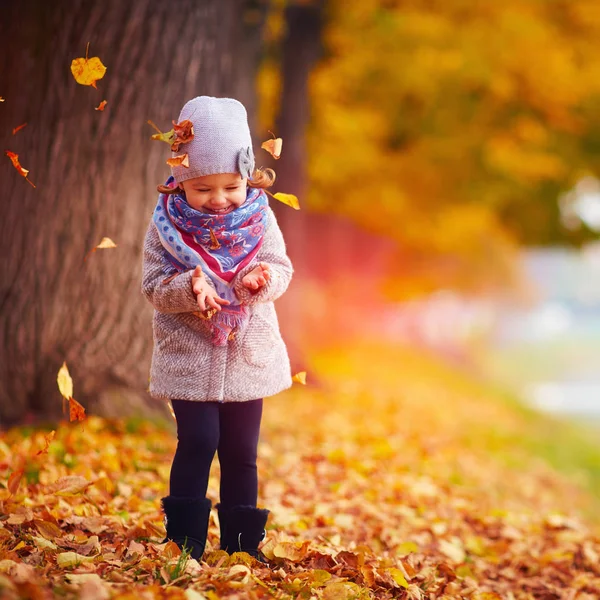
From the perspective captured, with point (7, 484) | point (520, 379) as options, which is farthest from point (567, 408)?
point (7, 484)

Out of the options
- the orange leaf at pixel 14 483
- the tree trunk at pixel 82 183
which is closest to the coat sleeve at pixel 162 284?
the orange leaf at pixel 14 483

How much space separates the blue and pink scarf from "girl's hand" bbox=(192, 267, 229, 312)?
0.08m

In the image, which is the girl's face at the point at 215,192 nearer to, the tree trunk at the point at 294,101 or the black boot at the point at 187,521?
the black boot at the point at 187,521

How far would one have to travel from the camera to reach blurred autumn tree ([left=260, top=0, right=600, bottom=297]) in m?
10.7

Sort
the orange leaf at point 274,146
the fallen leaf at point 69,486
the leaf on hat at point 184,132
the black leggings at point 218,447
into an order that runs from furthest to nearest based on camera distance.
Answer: the fallen leaf at point 69,486, the orange leaf at point 274,146, the black leggings at point 218,447, the leaf on hat at point 184,132

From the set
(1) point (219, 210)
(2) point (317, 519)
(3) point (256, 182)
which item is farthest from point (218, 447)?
(2) point (317, 519)

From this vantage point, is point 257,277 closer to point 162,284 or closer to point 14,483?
point 162,284

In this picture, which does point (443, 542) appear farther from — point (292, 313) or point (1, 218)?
point (292, 313)

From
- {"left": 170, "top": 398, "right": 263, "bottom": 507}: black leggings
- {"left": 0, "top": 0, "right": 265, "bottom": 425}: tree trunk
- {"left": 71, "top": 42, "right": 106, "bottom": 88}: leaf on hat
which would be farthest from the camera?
{"left": 0, "top": 0, "right": 265, "bottom": 425}: tree trunk

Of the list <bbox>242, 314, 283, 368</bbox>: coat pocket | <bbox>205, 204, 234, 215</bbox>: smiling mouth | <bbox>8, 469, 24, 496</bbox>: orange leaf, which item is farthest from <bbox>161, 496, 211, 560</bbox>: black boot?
<bbox>205, 204, 234, 215</bbox>: smiling mouth

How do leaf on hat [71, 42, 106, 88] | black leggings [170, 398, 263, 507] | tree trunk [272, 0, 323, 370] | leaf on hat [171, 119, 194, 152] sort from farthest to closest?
1. tree trunk [272, 0, 323, 370]
2. leaf on hat [71, 42, 106, 88]
3. black leggings [170, 398, 263, 507]
4. leaf on hat [171, 119, 194, 152]

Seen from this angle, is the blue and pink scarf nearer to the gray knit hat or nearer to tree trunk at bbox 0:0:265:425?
the gray knit hat

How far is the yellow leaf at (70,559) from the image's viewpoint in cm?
292

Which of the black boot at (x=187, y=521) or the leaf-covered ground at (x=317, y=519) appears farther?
the black boot at (x=187, y=521)
